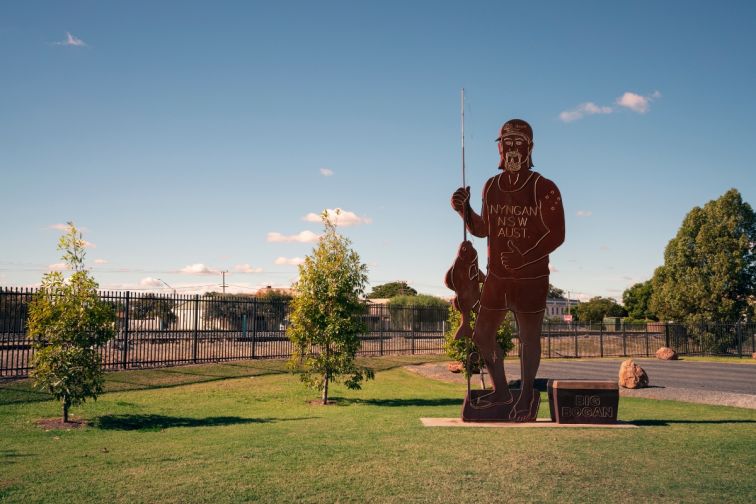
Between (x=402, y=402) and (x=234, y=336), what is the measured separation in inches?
496

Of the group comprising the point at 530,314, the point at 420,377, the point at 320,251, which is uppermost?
the point at 320,251

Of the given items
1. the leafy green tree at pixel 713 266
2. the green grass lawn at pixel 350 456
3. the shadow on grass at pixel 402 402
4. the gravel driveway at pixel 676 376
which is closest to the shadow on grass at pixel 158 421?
the green grass lawn at pixel 350 456

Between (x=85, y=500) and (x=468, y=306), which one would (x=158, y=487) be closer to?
(x=85, y=500)

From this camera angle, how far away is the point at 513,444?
9406mm

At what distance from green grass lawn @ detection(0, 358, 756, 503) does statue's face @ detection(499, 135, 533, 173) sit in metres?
5.11

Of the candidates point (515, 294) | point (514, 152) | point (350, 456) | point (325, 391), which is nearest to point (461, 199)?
point (514, 152)

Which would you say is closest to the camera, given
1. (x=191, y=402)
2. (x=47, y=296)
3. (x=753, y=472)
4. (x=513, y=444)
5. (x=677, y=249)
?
(x=753, y=472)

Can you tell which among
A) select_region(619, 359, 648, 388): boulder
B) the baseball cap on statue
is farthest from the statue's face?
select_region(619, 359, 648, 388): boulder

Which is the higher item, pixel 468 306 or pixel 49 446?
pixel 468 306

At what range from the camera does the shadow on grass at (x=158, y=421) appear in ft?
39.5

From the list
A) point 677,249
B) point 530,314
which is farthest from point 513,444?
point 677,249

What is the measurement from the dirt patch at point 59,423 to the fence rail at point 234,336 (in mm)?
3885

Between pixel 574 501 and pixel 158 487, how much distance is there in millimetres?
4380

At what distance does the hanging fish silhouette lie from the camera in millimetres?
12453
